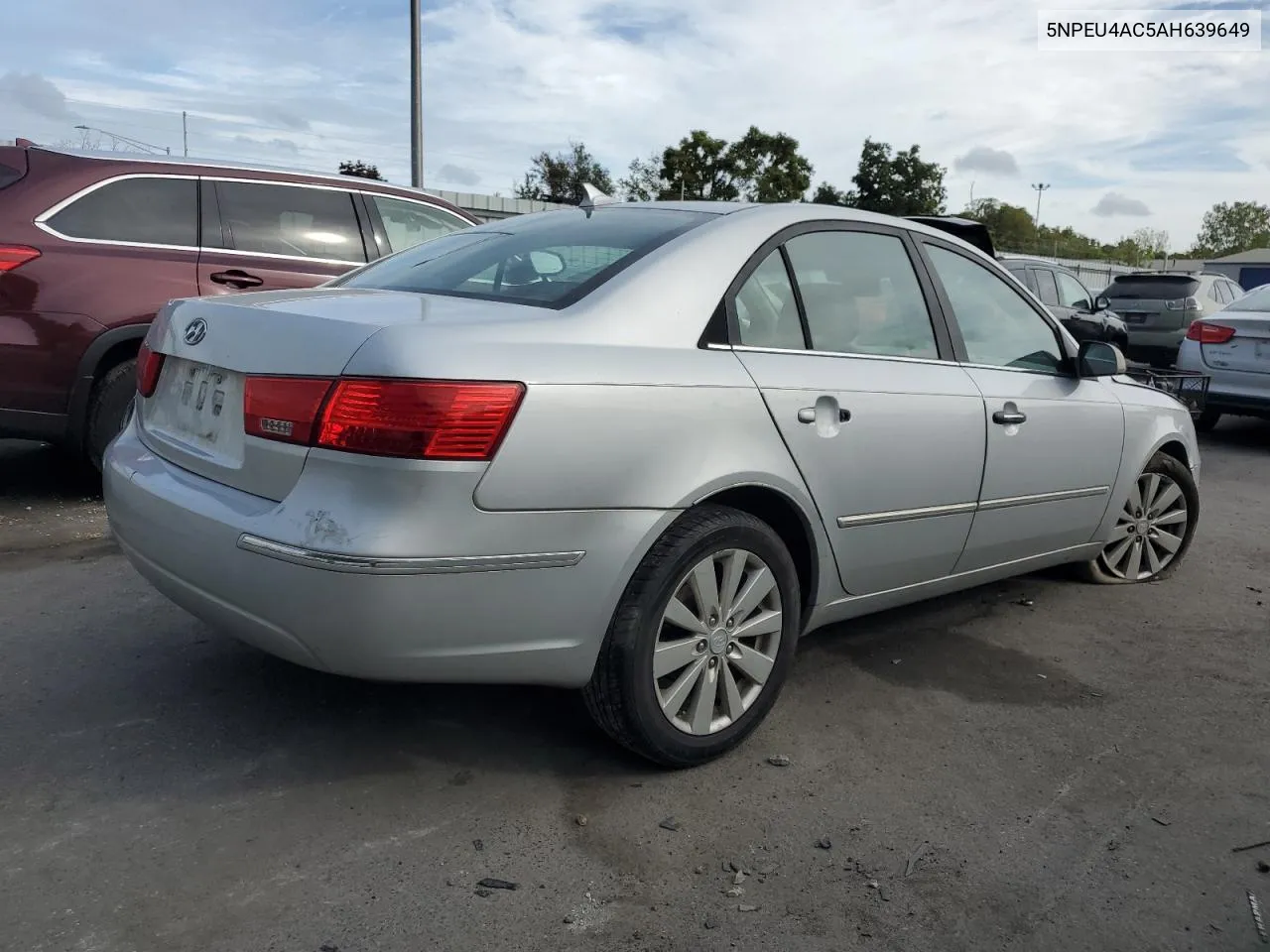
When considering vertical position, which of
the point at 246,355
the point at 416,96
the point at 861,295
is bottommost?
the point at 246,355

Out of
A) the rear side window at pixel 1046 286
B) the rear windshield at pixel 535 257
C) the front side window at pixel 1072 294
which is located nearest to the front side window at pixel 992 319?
the rear windshield at pixel 535 257

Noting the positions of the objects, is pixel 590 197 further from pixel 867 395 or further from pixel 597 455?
pixel 597 455

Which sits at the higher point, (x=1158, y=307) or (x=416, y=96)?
(x=416, y=96)

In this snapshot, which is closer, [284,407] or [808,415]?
[284,407]

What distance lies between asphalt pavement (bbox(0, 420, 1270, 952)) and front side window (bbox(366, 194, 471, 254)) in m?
3.35

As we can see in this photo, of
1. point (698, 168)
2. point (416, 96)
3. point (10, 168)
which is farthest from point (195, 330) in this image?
point (698, 168)

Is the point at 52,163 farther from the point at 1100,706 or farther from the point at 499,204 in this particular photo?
the point at 499,204

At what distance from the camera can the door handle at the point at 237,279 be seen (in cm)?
586

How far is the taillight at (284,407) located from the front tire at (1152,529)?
12.1ft

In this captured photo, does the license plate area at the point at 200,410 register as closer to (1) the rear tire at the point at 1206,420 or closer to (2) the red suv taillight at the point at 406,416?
(2) the red suv taillight at the point at 406,416

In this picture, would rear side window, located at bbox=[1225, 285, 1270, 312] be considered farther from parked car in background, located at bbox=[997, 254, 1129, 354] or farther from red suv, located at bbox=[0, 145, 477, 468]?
red suv, located at bbox=[0, 145, 477, 468]

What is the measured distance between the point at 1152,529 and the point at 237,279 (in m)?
4.89

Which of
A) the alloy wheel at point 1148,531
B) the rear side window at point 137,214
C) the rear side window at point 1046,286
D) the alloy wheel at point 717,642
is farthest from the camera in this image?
the rear side window at point 1046,286

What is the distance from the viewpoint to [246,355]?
2621 mm
